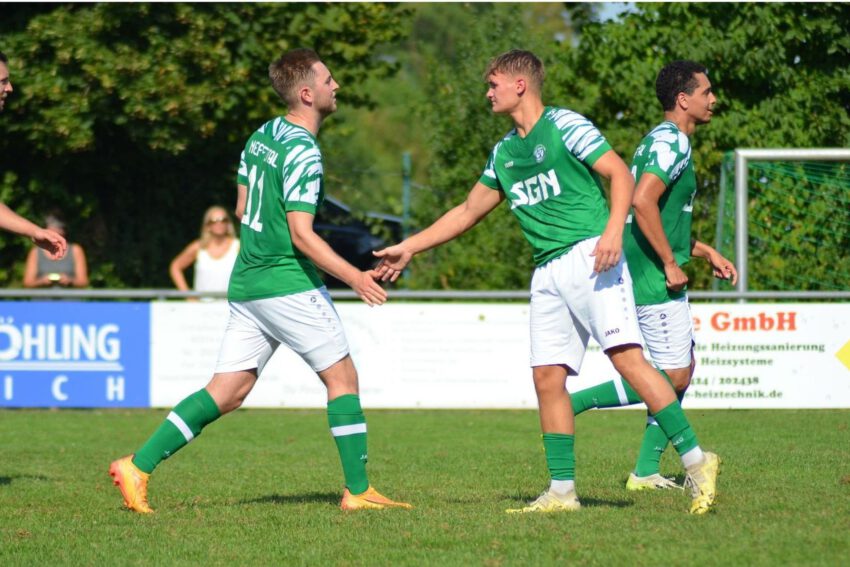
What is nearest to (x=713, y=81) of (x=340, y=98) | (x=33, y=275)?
(x=340, y=98)

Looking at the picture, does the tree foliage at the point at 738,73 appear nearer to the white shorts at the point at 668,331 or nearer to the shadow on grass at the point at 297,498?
the white shorts at the point at 668,331

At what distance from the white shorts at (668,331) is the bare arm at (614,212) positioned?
1176mm

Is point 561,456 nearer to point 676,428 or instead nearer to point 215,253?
point 676,428

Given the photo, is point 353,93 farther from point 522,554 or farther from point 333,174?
point 522,554

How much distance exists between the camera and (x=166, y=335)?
41.4 feet

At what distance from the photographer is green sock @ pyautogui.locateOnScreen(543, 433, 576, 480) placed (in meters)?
6.29

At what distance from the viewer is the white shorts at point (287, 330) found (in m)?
6.40

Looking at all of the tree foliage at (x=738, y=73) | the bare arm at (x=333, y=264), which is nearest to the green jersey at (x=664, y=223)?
the bare arm at (x=333, y=264)

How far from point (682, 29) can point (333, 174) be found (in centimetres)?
488

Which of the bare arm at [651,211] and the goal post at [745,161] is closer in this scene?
the bare arm at [651,211]

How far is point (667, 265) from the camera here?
6.79 meters

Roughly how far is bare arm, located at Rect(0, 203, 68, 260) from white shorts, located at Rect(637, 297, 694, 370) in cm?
307

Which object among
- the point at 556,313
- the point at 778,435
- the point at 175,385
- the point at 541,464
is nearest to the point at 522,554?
the point at 556,313

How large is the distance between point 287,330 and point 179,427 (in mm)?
776
